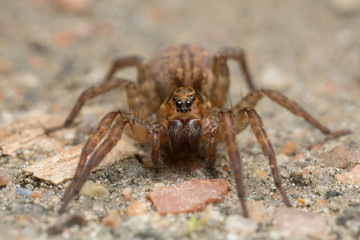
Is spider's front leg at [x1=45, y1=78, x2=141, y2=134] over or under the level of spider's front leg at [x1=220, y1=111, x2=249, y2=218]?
over

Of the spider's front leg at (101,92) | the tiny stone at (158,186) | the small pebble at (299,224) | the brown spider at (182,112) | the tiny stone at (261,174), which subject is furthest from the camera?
the spider's front leg at (101,92)

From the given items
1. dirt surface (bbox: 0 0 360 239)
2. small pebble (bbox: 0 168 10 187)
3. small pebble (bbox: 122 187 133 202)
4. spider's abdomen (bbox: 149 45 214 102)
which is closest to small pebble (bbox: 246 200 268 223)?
dirt surface (bbox: 0 0 360 239)

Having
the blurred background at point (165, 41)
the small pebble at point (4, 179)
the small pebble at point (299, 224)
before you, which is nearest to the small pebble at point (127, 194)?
the small pebble at point (4, 179)

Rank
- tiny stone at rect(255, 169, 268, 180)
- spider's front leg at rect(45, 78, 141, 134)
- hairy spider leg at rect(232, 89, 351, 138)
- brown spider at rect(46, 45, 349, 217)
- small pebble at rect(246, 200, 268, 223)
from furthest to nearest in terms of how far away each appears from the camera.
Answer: spider's front leg at rect(45, 78, 141, 134), hairy spider leg at rect(232, 89, 351, 138), tiny stone at rect(255, 169, 268, 180), brown spider at rect(46, 45, 349, 217), small pebble at rect(246, 200, 268, 223)

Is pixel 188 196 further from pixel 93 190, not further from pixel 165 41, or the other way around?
pixel 165 41

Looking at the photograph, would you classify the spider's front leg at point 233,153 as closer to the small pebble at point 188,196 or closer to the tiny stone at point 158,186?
the small pebble at point 188,196

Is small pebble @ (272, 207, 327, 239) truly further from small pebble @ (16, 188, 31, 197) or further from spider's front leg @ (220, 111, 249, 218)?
small pebble @ (16, 188, 31, 197)

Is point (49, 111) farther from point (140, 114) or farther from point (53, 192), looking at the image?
point (53, 192)
